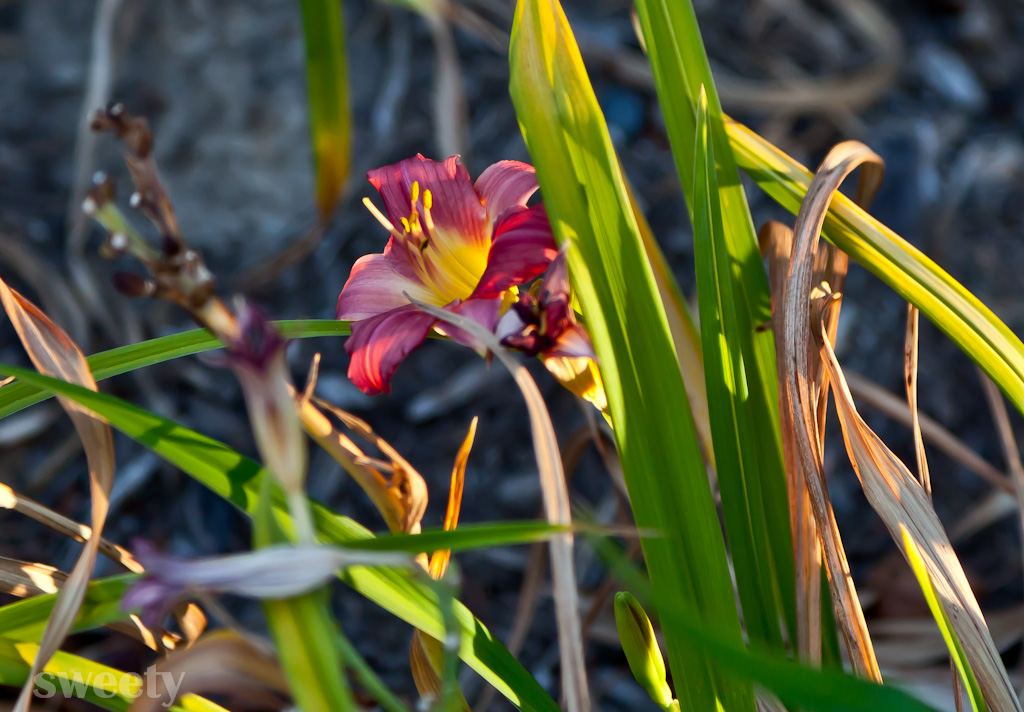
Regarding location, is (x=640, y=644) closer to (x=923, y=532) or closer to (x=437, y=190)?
(x=923, y=532)

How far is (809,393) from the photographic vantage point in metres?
0.43

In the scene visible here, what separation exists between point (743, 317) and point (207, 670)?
0.37 m

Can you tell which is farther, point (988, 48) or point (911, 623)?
point (988, 48)

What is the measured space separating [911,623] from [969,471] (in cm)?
24

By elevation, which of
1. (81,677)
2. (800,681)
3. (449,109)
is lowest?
(81,677)

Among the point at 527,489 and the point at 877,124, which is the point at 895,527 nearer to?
the point at 527,489

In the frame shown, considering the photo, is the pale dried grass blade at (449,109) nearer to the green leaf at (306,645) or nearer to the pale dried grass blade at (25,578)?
the pale dried grass blade at (25,578)

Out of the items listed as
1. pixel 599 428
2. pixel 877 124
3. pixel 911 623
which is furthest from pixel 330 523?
pixel 877 124

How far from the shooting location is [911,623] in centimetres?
82

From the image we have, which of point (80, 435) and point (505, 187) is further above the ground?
point (505, 187)

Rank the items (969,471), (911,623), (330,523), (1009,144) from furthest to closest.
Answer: (1009,144), (969,471), (911,623), (330,523)

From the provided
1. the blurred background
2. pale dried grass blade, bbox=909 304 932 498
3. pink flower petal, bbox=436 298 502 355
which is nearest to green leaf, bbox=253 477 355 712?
pink flower petal, bbox=436 298 502 355

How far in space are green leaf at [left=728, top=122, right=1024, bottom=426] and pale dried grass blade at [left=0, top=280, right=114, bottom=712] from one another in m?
0.44

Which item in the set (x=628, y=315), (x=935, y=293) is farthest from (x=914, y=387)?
(x=628, y=315)
